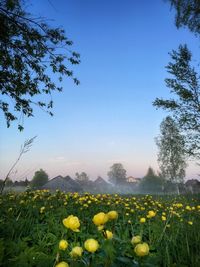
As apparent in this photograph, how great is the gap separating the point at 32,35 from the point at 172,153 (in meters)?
40.1

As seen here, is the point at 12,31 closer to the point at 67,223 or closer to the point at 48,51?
the point at 48,51

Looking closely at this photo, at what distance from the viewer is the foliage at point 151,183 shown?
76.0m

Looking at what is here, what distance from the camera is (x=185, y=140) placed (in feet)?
66.0

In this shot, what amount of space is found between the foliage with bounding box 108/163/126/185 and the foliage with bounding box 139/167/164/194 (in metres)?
20.4

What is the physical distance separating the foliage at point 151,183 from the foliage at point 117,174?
804 inches

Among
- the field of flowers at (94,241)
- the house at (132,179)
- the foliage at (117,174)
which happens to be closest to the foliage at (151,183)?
the foliage at (117,174)

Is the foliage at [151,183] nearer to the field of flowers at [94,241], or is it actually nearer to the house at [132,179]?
the house at [132,179]

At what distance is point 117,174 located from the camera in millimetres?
103875

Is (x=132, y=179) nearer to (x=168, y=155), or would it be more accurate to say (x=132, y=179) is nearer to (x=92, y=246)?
(x=168, y=155)

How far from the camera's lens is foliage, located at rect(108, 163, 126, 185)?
103 m

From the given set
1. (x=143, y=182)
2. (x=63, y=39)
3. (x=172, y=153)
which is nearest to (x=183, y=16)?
(x=63, y=39)

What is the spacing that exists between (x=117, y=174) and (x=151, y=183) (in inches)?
1050

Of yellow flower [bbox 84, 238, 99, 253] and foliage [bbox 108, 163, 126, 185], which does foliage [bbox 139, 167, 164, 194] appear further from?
yellow flower [bbox 84, 238, 99, 253]

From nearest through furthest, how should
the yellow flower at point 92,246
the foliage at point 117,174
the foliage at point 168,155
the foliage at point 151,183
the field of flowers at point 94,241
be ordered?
the yellow flower at point 92,246, the field of flowers at point 94,241, the foliage at point 168,155, the foliage at point 151,183, the foliage at point 117,174
